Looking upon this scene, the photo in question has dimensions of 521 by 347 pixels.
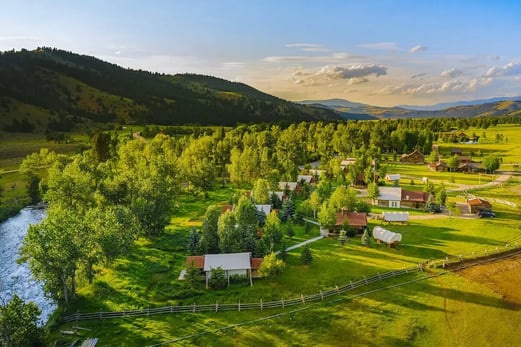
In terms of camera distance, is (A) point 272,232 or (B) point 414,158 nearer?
(A) point 272,232

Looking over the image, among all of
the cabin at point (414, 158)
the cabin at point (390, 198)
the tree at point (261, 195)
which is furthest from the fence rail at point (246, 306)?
the cabin at point (414, 158)

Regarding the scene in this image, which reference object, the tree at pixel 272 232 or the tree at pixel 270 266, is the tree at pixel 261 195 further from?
the tree at pixel 270 266

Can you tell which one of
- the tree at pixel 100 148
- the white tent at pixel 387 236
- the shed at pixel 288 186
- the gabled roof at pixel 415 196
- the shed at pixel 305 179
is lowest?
the white tent at pixel 387 236

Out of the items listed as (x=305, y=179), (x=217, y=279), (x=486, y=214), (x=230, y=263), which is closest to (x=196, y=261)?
(x=230, y=263)

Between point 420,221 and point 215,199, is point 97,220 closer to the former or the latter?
point 215,199

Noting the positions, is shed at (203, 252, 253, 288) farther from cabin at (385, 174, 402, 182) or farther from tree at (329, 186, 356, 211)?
cabin at (385, 174, 402, 182)

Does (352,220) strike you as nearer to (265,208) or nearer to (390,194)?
(265,208)
